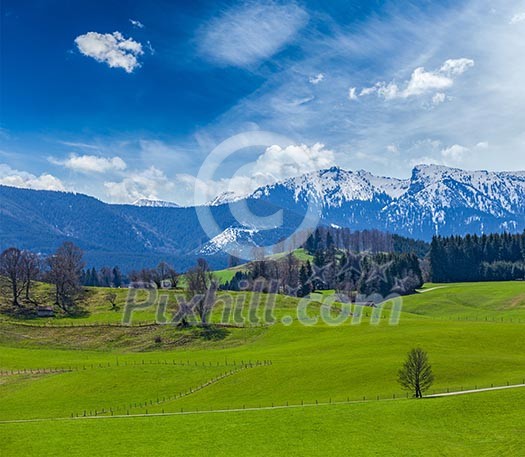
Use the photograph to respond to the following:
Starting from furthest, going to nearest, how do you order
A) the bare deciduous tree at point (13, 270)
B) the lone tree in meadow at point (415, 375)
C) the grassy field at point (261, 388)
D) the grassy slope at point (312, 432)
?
the bare deciduous tree at point (13, 270), the lone tree in meadow at point (415, 375), the grassy field at point (261, 388), the grassy slope at point (312, 432)

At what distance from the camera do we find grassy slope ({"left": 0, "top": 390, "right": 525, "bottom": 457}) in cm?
4566

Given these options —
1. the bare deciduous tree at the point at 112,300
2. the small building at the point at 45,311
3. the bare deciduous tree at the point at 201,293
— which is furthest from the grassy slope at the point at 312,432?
the bare deciduous tree at the point at 112,300

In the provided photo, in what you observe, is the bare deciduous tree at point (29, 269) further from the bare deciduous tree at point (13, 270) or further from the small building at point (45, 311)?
the small building at point (45, 311)

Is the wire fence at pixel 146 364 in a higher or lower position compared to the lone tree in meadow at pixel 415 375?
lower

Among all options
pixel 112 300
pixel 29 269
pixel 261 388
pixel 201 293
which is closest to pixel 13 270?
pixel 29 269

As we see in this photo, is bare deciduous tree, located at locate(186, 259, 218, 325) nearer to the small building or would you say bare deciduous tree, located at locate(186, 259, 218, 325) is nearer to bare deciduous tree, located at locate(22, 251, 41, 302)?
the small building

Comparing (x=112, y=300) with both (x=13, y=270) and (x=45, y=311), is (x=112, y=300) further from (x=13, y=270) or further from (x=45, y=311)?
(x=13, y=270)

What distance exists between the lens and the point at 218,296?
556 feet

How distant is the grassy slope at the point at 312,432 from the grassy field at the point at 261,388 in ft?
0.62

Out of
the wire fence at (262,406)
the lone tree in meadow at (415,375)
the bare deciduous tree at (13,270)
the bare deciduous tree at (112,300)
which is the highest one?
the bare deciduous tree at (13,270)

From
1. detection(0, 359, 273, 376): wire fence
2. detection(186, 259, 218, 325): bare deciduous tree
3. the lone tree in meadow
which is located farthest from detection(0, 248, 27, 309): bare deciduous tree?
the lone tree in meadow

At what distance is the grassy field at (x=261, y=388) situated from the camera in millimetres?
48000

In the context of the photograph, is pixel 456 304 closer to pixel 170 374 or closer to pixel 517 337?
pixel 517 337

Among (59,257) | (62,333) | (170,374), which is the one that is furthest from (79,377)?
(59,257)
